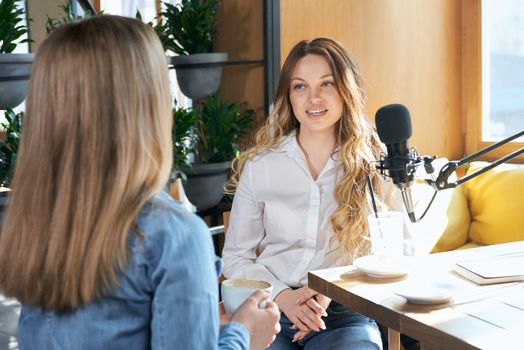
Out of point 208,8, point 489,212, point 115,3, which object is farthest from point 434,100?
point 115,3

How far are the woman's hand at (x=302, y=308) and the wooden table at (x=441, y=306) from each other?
0.08m

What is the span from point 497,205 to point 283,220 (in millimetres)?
1186

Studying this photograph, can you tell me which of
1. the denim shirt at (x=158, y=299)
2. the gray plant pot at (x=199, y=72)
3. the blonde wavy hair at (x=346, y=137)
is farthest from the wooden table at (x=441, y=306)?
the gray plant pot at (x=199, y=72)

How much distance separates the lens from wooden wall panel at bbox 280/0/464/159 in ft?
10.6

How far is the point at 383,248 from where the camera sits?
1.84 m

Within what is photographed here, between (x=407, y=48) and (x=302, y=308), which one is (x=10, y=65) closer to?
(x=302, y=308)

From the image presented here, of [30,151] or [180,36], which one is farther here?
[180,36]

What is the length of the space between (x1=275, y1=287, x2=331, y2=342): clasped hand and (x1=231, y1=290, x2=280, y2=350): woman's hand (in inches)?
27.2

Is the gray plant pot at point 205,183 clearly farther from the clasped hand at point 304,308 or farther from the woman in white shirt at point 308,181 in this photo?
the clasped hand at point 304,308

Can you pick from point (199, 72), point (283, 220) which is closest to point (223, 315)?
point (283, 220)

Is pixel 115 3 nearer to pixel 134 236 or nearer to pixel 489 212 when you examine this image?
pixel 489 212

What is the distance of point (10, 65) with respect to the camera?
9.04 ft

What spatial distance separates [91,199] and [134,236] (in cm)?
8

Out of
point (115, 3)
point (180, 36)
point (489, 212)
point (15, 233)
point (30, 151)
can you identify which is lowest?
point (489, 212)
